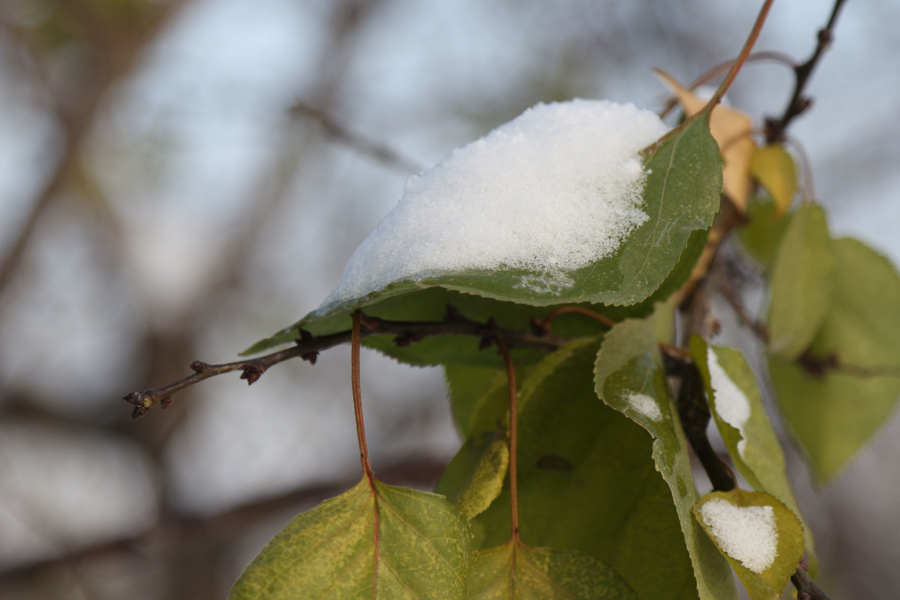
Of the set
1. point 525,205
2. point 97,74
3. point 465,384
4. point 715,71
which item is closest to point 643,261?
point 525,205

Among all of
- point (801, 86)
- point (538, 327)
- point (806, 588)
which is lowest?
point (806, 588)

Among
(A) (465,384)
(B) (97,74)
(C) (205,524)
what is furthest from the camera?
(B) (97,74)

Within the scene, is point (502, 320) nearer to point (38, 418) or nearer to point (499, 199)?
point (499, 199)

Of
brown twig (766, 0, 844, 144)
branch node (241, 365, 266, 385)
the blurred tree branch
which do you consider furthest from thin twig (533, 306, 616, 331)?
the blurred tree branch

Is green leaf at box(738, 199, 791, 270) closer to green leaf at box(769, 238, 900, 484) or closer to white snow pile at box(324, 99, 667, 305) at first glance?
green leaf at box(769, 238, 900, 484)

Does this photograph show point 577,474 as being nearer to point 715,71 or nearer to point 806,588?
point 806,588

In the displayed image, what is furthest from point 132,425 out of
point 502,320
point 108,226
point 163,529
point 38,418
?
point 502,320

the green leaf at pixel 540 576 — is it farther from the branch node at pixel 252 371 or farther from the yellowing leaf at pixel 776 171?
the yellowing leaf at pixel 776 171
